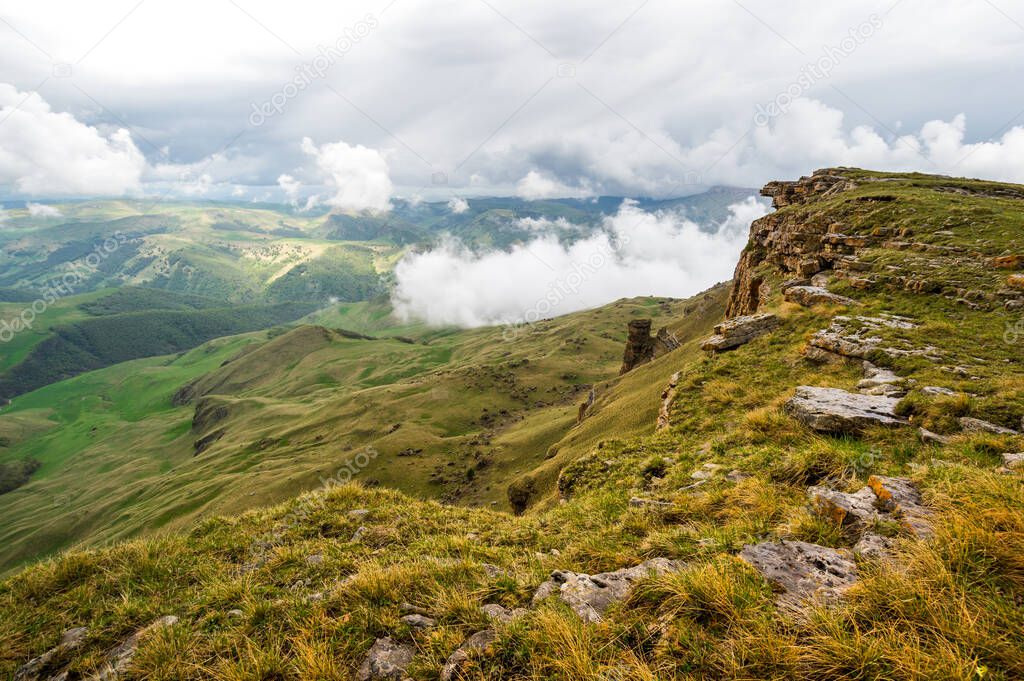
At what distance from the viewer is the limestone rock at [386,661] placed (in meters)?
5.71

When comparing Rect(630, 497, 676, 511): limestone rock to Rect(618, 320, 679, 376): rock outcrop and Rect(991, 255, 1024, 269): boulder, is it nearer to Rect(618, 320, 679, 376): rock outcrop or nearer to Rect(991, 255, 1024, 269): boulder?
Rect(991, 255, 1024, 269): boulder

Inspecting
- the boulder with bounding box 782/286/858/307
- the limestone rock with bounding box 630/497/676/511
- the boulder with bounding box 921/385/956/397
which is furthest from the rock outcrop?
the limestone rock with bounding box 630/497/676/511

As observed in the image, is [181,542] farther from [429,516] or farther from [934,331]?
[934,331]

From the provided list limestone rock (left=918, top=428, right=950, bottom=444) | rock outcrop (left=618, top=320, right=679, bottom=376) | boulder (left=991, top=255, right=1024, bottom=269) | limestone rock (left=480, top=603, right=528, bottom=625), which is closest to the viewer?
limestone rock (left=480, top=603, right=528, bottom=625)

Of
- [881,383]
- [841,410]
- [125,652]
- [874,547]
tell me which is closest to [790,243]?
[881,383]

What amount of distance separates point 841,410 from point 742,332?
44.0 feet

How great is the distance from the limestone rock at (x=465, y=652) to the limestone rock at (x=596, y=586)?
986 millimetres

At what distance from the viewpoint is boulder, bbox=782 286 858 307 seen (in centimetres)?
2395

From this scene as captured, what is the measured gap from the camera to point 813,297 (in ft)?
82.4

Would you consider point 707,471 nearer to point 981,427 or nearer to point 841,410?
point 841,410

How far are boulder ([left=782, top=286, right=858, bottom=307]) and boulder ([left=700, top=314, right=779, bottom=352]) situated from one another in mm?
2736

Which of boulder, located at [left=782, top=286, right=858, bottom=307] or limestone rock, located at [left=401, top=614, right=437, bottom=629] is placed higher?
boulder, located at [left=782, top=286, right=858, bottom=307]

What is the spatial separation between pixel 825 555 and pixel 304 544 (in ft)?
36.7

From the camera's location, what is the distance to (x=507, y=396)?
17550cm
